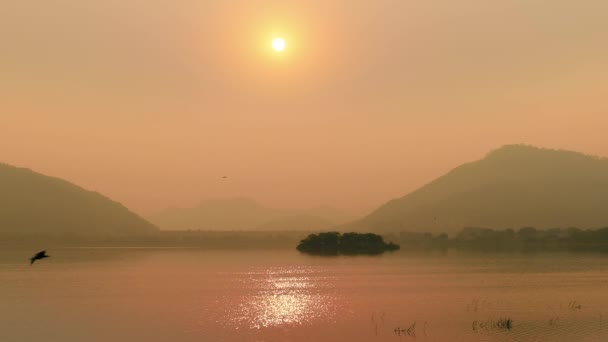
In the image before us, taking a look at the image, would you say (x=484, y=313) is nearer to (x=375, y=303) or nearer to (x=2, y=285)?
(x=375, y=303)

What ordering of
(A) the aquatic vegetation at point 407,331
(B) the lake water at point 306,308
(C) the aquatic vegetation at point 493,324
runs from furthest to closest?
(C) the aquatic vegetation at point 493,324 < (B) the lake water at point 306,308 < (A) the aquatic vegetation at point 407,331

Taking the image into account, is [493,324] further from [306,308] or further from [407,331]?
[306,308]

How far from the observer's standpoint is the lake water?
1879 inches

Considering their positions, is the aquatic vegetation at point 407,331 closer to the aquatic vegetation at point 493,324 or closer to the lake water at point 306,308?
the lake water at point 306,308

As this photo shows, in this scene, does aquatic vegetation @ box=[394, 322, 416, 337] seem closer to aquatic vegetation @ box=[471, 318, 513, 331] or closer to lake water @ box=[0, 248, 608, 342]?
lake water @ box=[0, 248, 608, 342]

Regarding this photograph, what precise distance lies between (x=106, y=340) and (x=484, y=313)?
35.4m

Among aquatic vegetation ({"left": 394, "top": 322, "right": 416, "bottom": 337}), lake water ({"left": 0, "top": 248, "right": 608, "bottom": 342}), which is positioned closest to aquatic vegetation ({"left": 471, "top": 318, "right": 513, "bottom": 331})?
lake water ({"left": 0, "top": 248, "right": 608, "bottom": 342})

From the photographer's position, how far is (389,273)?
111500 mm

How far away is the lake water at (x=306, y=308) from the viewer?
47719mm

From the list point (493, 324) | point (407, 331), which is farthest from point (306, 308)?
point (493, 324)

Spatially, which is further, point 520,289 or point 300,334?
point 520,289

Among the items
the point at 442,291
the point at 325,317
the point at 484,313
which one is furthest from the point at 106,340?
the point at 442,291

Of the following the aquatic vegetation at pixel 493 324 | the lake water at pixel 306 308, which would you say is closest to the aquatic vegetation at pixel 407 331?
the lake water at pixel 306 308

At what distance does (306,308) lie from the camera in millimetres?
62625
